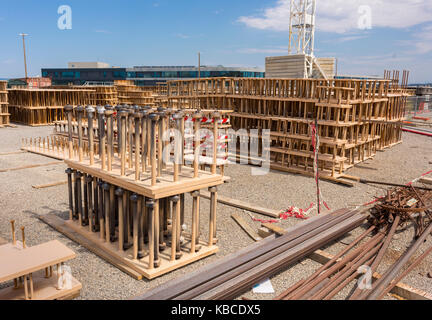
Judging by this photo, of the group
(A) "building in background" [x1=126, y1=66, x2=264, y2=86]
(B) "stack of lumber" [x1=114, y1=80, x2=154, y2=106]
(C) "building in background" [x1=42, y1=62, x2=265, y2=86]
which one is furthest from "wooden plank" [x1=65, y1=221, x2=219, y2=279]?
(A) "building in background" [x1=126, y1=66, x2=264, y2=86]

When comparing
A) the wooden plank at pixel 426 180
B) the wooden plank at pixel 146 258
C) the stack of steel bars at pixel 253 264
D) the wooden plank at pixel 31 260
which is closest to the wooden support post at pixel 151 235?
the wooden plank at pixel 146 258

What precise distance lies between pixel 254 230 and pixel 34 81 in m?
62.9

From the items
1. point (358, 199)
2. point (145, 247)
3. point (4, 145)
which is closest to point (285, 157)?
point (358, 199)

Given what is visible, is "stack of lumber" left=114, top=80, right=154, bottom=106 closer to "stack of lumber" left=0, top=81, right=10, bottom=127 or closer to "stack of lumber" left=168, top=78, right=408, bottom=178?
"stack of lumber" left=0, top=81, right=10, bottom=127

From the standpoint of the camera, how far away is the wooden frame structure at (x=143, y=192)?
5.95 m

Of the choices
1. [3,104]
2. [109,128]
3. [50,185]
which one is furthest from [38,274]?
[3,104]

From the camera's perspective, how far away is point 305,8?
27.3 metres

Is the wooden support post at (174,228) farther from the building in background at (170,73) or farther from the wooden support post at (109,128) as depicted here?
the building in background at (170,73)

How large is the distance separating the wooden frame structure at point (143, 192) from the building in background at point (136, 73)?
7079 centimetres

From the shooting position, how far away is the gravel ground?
5910mm

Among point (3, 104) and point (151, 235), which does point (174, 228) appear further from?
point (3, 104)

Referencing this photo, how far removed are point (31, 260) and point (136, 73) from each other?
269 ft

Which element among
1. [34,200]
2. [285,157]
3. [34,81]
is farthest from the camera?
[34,81]

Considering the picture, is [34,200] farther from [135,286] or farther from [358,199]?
[358,199]
